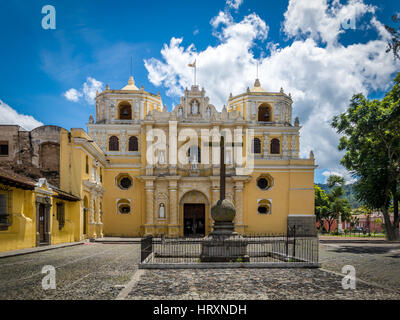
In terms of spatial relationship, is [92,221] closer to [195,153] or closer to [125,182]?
[125,182]

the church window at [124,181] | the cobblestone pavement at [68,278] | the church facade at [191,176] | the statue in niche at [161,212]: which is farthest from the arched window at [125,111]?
the cobblestone pavement at [68,278]

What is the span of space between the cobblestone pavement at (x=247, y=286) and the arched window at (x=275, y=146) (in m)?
24.2

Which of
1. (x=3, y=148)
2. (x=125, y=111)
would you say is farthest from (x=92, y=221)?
(x=125, y=111)

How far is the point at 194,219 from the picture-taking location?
1255 inches

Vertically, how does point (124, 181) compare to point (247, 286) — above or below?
above

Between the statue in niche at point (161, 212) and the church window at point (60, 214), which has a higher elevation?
the church window at point (60, 214)

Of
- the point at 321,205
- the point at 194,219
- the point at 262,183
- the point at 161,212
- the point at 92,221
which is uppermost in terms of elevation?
the point at 262,183

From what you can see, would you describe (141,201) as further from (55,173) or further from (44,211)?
(44,211)

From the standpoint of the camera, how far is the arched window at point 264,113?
3544 cm

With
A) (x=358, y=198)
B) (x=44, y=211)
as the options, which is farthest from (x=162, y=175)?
(x=358, y=198)

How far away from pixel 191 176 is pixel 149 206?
172 inches

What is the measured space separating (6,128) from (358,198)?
2555cm

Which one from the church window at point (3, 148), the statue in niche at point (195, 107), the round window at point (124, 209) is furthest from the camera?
the statue in niche at point (195, 107)

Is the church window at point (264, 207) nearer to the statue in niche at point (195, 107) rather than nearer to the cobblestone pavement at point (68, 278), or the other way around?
the statue in niche at point (195, 107)
